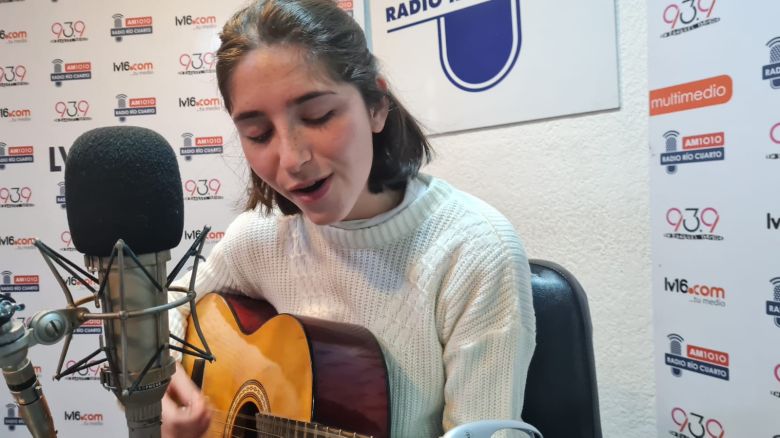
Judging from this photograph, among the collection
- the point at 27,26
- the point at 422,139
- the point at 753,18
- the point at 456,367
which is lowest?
the point at 456,367

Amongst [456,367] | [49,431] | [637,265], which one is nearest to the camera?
[49,431]

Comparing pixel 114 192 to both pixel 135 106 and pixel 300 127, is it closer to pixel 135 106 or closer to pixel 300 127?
pixel 300 127

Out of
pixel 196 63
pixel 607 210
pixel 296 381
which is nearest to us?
pixel 296 381

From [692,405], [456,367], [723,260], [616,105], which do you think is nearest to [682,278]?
[723,260]

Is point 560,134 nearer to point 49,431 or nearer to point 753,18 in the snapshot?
point 753,18

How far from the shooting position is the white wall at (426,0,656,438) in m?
1.32

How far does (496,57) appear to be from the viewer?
5.05 ft

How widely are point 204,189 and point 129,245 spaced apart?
5.92ft

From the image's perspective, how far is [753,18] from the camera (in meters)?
1.05

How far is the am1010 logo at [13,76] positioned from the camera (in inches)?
86.3

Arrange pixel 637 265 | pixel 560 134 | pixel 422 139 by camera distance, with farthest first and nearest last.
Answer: pixel 560 134 → pixel 637 265 → pixel 422 139

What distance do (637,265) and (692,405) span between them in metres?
0.34

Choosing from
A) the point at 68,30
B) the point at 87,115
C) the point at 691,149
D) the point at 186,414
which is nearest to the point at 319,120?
the point at 186,414

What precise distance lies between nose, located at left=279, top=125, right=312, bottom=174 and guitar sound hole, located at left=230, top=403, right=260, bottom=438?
1.40 ft
